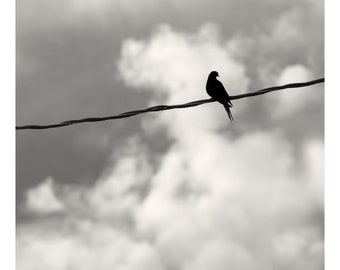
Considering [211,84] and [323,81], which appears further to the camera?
[211,84]
